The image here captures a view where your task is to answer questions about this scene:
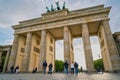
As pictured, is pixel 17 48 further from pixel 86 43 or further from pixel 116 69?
pixel 116 69

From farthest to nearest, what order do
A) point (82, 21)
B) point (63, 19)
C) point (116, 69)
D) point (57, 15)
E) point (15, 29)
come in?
point (15, 29), point (57, 15), point (63, 19), point (82, 21), point (116, 69)

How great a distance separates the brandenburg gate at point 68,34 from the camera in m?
20.2

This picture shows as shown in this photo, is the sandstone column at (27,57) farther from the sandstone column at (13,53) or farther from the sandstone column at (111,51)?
the sandstone column at (111,51)

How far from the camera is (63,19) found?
81.9ft

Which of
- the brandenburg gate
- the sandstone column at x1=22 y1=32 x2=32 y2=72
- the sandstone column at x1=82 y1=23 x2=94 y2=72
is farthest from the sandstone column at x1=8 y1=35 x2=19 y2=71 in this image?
the sandstone column at x1=82 y1=23 x2=94 y2=72

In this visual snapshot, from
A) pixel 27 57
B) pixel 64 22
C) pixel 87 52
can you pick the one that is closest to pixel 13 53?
pixel 27 57

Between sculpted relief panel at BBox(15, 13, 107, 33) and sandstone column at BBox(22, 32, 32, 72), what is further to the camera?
sandstone column at BBox(22, 32, 32, 72)

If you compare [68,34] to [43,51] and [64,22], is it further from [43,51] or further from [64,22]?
[43,51]

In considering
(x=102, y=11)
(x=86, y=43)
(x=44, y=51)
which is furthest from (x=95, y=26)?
(x=44, y=51)

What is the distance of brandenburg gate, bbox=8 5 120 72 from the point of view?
66.4 ft

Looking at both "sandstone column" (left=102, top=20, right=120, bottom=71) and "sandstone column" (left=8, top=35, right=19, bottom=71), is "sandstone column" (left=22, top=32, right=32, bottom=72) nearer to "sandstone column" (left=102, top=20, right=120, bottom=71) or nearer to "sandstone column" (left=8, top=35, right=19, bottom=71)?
"sandstone column" (left=8, top=35, right=19, bottom=71)

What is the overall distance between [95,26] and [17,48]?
21892 millimetres

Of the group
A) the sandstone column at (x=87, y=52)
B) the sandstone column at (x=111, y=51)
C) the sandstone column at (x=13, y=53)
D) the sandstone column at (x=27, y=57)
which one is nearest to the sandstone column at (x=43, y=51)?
the sandstone column at (x=27, y=57)

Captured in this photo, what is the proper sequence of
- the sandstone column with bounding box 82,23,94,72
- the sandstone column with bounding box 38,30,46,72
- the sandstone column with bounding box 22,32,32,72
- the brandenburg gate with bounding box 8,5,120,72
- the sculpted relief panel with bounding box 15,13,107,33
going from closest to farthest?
the sandstone column with bounding box 82,23,94,72 < the brandenburg gate with bounding box 8,5,120,72 < the sandstone column with bounding box 38,30,46,72 < the sculpted relief panel with bounding box 15,13,107,33 < the sandstone column with bounding box 22,32,32,72
